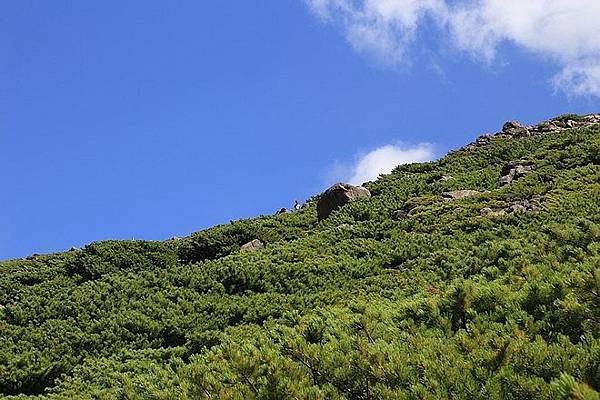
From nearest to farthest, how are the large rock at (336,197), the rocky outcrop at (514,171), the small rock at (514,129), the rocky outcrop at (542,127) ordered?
the rocky outcrop at (514,171) < the large rock at (336,197) < the rocky outcrop at (542,127) < the small rock at (514,129)

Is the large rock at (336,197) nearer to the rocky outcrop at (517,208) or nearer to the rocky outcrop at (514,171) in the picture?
the rocky outcrop at (514,171)

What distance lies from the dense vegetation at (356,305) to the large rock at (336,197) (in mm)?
1078

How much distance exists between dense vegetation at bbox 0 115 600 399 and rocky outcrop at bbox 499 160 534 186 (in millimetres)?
917

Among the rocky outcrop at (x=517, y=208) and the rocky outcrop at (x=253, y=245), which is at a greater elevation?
the rocky outcrop at (x=253, y=245)

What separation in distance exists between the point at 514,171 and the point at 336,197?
31.5 ft

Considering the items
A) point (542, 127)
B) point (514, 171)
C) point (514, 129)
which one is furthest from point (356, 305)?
point (514, 129)

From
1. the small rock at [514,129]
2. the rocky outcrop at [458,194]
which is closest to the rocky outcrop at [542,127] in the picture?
the small rock at [514,129]

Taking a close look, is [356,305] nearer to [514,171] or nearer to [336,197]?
[336,197]

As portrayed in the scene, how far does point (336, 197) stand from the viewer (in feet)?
110

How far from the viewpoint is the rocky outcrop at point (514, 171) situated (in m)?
30.4

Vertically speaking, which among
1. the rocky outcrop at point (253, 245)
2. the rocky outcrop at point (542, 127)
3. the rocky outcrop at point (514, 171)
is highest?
the rocky outcrop at point (542, 127)

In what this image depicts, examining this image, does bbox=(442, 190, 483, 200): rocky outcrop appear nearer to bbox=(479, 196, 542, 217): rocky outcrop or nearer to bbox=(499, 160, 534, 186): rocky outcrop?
bbox=(499, 160, 534, 186): rocky outcrop

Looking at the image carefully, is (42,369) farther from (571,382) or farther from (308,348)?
(571,382)

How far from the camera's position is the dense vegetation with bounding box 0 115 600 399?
17.6 feet
